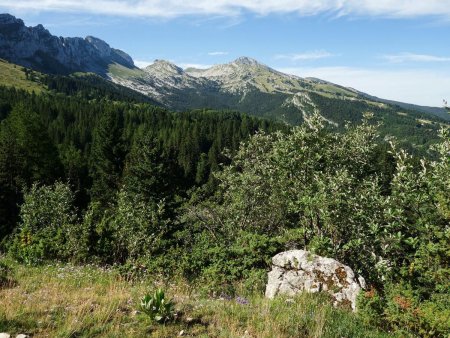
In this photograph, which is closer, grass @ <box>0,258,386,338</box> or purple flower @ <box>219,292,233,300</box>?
grass @ <box>0,258,386,338</box>

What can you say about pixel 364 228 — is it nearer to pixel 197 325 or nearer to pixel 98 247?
pixel 197 325

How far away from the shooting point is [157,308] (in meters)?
7.21

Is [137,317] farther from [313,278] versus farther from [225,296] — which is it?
[313,278]

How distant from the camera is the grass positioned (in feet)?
21.8

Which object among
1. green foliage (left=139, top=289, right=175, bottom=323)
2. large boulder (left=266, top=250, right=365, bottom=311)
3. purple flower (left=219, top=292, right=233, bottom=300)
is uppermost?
green foliage (left=139, top=289, right=175, bottom=323)

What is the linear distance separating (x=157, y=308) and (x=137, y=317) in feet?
1.39

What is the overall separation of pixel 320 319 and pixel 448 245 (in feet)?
11.0

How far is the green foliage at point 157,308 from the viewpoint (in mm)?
7113

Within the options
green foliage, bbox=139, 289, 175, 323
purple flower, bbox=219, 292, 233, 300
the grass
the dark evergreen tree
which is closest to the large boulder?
the grass

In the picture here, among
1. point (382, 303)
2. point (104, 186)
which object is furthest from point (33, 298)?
point (104, 186)

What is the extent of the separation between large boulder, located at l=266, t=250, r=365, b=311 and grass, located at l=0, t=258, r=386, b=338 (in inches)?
50.2

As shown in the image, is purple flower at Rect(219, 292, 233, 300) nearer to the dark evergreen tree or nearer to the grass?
the grass

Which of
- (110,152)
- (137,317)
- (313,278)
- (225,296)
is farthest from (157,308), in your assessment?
(110,152)

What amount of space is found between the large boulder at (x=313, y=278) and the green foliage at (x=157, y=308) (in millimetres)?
4749
